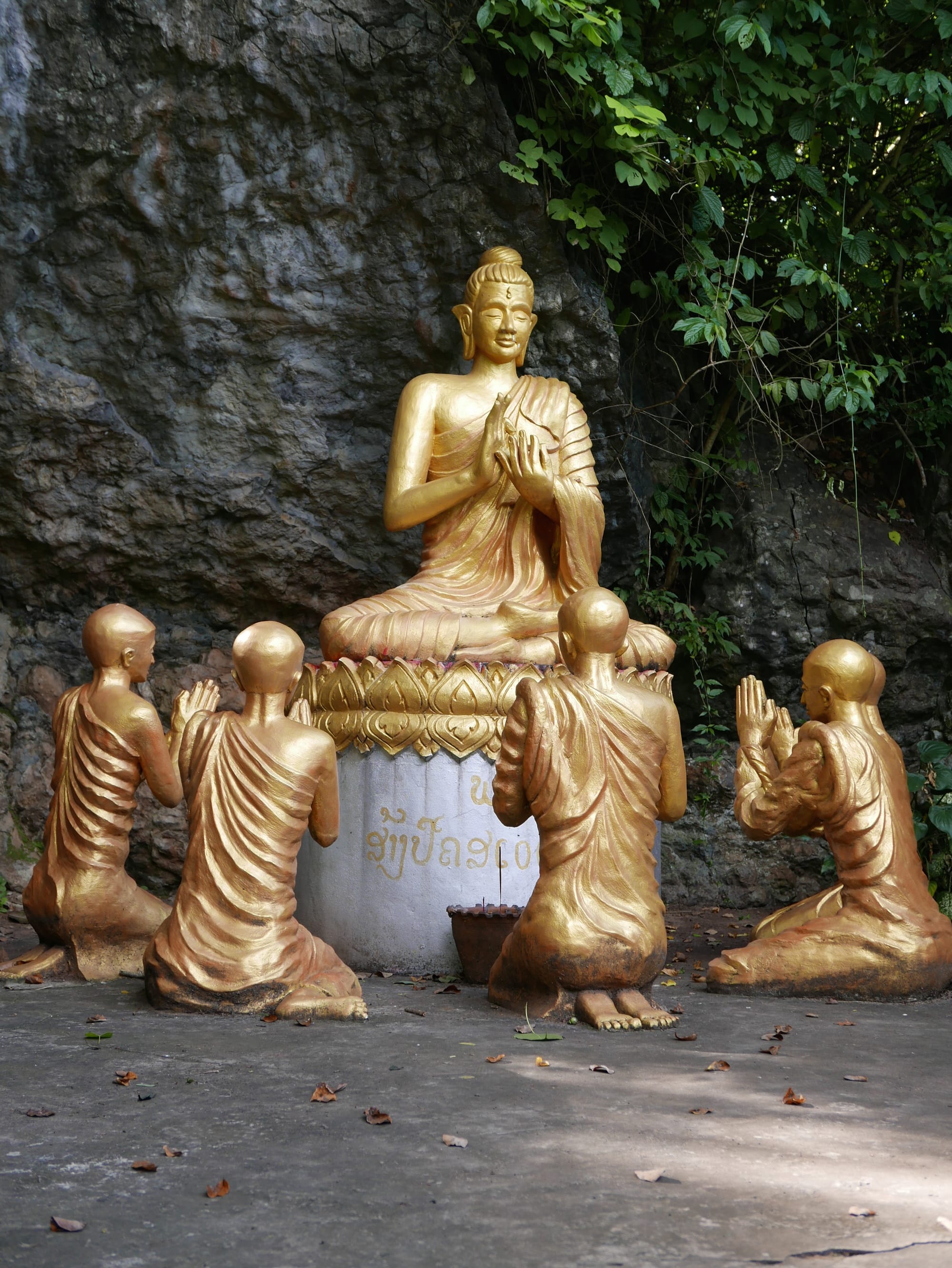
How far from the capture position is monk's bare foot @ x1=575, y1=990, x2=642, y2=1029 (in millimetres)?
4211

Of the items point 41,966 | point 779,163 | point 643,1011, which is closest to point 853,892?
point 643,1011

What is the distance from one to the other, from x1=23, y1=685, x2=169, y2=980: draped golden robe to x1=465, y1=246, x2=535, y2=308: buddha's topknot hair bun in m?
3.09

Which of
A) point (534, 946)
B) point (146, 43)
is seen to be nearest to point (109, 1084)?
point (534, 946)

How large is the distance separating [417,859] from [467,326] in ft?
9.66

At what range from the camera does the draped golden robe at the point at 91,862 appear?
5.14m

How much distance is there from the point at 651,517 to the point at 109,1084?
5888 millimetres

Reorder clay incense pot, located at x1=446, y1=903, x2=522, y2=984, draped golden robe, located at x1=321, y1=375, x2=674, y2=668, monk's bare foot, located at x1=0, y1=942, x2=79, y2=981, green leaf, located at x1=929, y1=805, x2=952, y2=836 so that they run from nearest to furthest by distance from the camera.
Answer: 1. monk's bare foot, located at x1=0, y1=942, x2=79, y2=981
2. clay incense pot, located at x1=446, y1=903, x2=522, y2=984
3. draped golden robe, located at x1=321, y1=375, x2=674, y2=668
4. green leaf, located at x1=929, y1=805, x2=952, y2=836

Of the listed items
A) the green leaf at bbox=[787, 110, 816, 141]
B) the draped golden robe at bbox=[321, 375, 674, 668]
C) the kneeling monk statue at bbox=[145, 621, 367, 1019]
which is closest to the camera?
the kneeling monk statue at bbox=[145, 621, 367, 1019]

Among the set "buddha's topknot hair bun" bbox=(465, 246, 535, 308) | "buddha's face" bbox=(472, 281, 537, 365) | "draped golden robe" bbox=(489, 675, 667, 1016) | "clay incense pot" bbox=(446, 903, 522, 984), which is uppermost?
"buddha's topknot hair bun" bbox=(465, 246, 535, 308)

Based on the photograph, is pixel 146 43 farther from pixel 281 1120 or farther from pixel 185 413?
pixel 281 1120

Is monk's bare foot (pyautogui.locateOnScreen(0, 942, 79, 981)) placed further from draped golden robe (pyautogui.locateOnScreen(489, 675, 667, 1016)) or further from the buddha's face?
the buddha's face

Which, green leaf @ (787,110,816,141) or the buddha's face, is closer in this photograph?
the buddha's face

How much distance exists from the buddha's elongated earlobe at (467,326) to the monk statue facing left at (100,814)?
2.68 metres

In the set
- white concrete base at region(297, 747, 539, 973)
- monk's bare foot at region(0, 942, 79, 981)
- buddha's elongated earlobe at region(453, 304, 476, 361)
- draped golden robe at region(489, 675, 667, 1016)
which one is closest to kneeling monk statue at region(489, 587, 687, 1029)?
draped golden robe at region(489, 675, 667, 1016)
